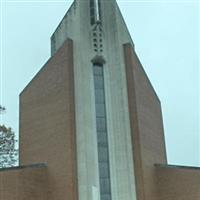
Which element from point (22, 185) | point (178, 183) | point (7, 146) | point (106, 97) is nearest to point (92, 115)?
point (106, 97)

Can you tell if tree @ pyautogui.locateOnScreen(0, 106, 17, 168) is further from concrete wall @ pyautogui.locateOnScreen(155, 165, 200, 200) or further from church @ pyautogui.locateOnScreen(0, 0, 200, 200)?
concrete wall @ pyautogui.locateOnScreen(155, 165, 200, 200)

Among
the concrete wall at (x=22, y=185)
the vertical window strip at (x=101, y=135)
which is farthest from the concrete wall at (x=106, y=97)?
the concrete wall at (x=22, y=185)

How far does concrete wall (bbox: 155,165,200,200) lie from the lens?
70.4 ft

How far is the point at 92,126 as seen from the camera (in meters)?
21.5

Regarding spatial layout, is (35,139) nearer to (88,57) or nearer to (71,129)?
(71,129)

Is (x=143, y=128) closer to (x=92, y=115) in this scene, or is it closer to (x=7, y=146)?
(x=92, y=115)

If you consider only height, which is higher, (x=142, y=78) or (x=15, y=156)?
(x=142, y=78)

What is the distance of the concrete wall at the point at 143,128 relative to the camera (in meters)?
20.9

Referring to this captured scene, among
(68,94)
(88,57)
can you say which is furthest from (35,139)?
(88,57)

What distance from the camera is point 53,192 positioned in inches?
799

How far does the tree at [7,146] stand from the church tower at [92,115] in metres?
4.40

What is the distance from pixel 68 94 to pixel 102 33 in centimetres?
411

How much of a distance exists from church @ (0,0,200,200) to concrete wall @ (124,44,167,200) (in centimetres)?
5

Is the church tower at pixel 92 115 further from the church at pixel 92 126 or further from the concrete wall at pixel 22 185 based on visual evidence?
the concrete wall at pixel 22 185
